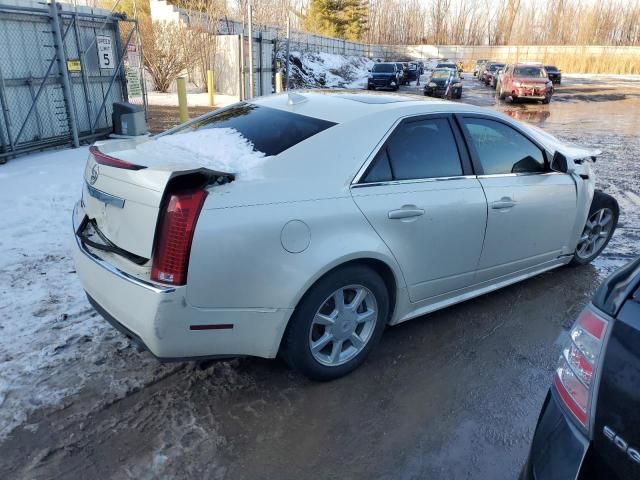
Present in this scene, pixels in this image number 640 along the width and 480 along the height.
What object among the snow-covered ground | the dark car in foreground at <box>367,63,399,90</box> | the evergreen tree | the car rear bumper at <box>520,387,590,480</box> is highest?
the evergreen tree

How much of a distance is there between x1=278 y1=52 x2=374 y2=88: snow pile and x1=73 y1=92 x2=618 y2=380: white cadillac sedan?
→ 2487 centimetres

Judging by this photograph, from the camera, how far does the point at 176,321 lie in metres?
2.50

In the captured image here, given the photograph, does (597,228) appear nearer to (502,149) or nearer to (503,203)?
(502,149)

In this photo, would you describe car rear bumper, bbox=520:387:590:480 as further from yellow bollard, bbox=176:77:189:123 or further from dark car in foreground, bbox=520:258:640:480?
yellow bollard, bbox=176:77:189:123

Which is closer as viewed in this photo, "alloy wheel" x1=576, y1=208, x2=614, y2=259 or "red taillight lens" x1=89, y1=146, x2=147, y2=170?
"red taillight lens" x1=89, y1=146, x2=147, y2=170

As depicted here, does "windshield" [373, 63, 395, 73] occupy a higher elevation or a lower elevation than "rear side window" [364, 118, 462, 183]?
lower

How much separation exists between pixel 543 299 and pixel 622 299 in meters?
2.99

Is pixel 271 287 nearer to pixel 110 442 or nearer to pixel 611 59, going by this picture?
pixel 110 442

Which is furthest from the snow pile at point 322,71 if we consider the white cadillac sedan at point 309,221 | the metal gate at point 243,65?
the white cadillac sedan at point 309,221

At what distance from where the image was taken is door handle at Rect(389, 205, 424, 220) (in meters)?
3.06

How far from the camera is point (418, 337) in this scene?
370cm

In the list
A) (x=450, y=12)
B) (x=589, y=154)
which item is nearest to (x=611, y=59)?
(x=450, y=12)

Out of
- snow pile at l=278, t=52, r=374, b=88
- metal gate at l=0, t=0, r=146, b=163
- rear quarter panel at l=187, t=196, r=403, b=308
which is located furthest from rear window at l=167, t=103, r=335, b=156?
snow pile at l=278, t=52, r=374, b=88

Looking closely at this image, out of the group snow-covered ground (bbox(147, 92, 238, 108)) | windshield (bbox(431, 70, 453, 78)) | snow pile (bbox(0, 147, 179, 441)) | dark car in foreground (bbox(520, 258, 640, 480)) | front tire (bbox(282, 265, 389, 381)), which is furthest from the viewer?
windshield (bbox(431, 70, 453, 78))
